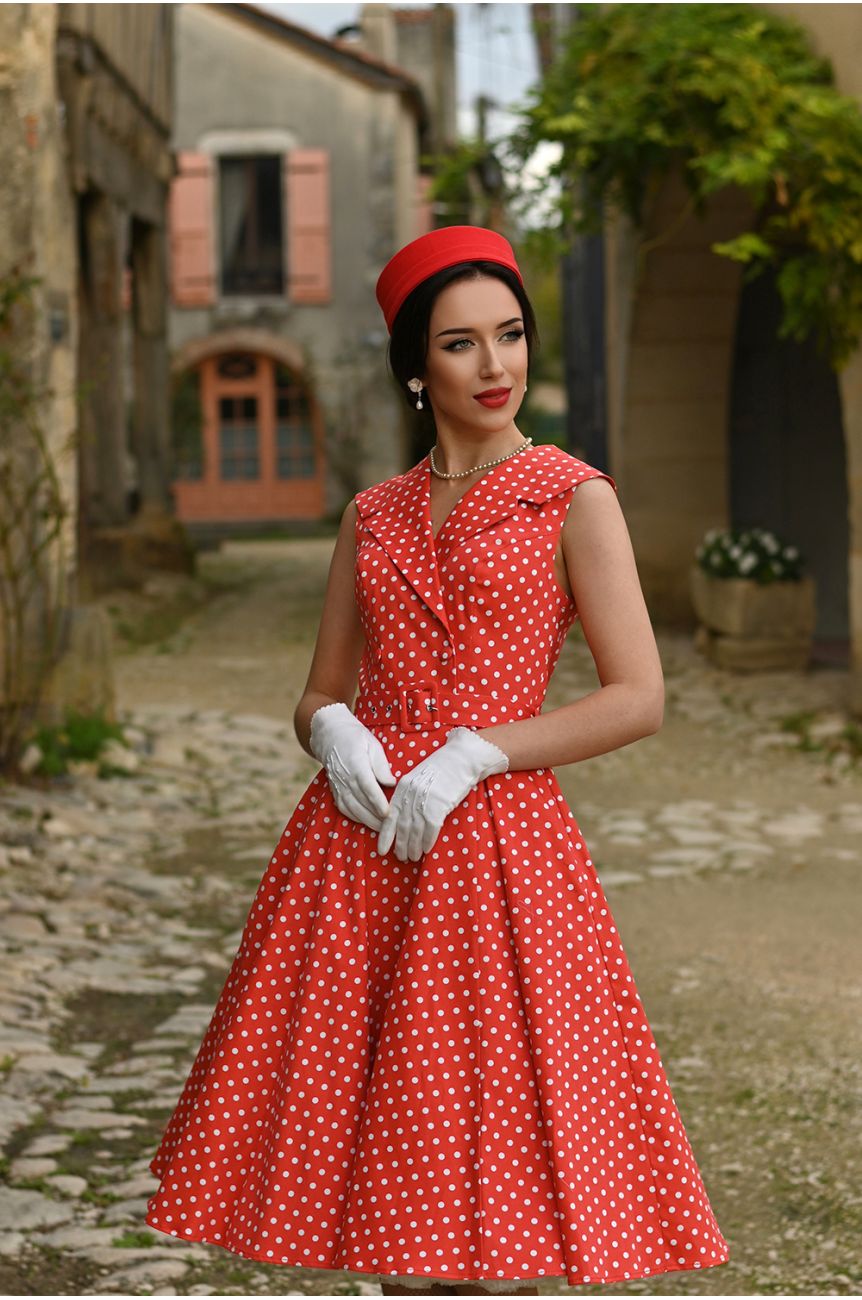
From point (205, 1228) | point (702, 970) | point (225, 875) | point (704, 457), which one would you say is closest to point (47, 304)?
point (225, 875)

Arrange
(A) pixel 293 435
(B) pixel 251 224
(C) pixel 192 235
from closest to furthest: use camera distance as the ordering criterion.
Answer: (C) pixel 192 235 → (B) pixel 251 224 → (A) pixel 293 435

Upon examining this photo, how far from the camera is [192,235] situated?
20.1 metres

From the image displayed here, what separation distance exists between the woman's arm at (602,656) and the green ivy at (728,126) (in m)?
5.15

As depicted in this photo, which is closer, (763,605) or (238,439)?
(763,605)

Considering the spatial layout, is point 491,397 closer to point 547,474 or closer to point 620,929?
point 547,474

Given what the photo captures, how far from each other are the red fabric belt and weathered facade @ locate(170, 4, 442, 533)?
58.3 ft

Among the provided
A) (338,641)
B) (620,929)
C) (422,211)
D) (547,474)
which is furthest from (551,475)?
(422,211)

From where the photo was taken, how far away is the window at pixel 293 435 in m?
20.8

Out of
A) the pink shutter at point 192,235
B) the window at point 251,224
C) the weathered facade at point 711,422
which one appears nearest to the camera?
the weathered facade at point 711,422

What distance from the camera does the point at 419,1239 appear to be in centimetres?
197

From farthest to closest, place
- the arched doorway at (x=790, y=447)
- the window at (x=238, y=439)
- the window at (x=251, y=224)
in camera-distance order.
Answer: the window at (x=238, y=439) → the window at (x=251, y=224) → the arched doorway at (x=790, y=447)

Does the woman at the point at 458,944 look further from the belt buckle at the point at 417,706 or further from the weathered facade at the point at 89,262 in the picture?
the weathered facade at the point at 89,262

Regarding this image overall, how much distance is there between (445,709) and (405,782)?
0.46 ft

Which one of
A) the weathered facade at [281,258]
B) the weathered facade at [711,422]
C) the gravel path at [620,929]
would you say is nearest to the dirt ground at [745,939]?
the gravel path at [620,929]
